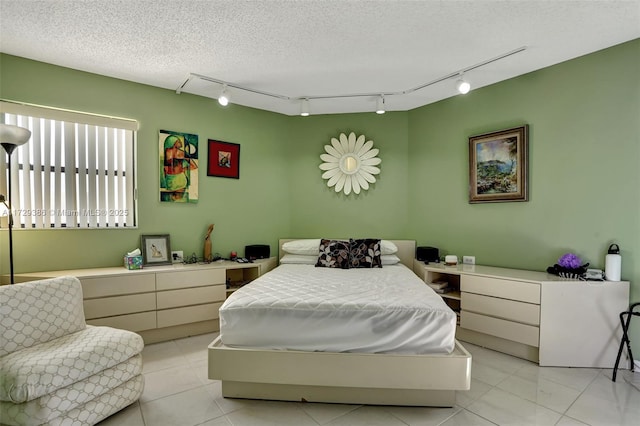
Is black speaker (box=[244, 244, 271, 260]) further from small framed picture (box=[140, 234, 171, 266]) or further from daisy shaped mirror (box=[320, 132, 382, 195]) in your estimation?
daisy shaped mirror (box=[320, 132, 382, 195])

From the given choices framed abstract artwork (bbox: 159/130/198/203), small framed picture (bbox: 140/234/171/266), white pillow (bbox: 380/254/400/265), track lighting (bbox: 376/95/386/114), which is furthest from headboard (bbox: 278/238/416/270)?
small framed picture (bbox: 140/234/171/266)

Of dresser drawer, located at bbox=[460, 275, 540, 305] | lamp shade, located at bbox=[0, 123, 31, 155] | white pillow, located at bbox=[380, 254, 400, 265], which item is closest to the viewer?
lamp shade, located at bbox=[0, 123, 31, 155]

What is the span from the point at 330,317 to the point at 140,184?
105 inches

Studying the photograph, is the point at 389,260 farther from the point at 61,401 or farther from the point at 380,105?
the point at 61,401

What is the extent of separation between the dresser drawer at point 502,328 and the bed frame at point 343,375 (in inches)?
42.2

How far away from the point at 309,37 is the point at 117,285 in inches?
109

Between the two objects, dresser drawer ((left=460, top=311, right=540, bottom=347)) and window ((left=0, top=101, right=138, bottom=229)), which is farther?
window ((left=0, top=101, right=138, bottom=229))

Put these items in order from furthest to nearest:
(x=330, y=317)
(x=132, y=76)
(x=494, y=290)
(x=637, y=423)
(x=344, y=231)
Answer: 1. (x=344, y=231)
2. (x=132, y=76)
3. (x=494, y=290)
4. (x=330, y=317)
5. (x=637, y=423)

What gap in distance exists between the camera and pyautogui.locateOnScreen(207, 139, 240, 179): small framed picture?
364 cm

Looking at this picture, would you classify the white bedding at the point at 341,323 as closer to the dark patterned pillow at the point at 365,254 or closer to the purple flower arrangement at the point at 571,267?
the dark patterned pillow at the point at 365,254

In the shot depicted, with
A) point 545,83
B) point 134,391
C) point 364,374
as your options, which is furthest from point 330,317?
point 545,83

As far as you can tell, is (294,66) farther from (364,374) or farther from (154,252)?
(364,374)

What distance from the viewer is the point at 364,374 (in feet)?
6.02

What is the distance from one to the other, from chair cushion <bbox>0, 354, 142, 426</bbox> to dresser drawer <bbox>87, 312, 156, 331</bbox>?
1053 mm
